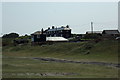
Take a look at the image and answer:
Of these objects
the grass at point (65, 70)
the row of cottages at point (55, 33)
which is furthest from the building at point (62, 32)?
the grass at point (65, 70)

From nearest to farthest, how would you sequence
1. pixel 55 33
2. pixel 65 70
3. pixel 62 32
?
pixel 65 70 → pixel 62 32 → pixel 55 33

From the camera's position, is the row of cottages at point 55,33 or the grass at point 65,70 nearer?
the grass at point 65,70

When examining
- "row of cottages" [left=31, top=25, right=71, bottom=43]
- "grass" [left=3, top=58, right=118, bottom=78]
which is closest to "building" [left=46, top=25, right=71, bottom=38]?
"row of cottages" [left=31, top=25, right=71, bottom=43]

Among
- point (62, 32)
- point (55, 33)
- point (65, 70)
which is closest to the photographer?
point (65, 70)

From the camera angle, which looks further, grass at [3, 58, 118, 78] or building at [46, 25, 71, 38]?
building at [46, 25, 71, 38]

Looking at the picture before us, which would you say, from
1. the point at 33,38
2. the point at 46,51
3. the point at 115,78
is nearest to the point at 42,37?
the point at 33,38

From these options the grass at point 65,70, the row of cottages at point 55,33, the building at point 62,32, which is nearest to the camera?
the grass at point 65,70

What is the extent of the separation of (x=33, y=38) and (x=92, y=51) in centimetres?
5970

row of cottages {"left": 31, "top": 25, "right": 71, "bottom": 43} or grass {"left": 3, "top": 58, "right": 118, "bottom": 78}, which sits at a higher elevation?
row of cottages {"left": 31, "top": 25, "right": 71, "bottom": 43}

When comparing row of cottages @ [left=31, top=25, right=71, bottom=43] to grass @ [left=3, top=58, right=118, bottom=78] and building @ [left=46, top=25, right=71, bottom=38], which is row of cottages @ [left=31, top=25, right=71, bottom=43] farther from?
grass @ [left=3, top=58, right=118, bottom=78]

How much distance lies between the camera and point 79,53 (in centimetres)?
5547

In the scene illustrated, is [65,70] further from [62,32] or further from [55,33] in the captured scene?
[55,33]

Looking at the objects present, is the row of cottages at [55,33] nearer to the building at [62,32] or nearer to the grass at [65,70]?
the building at [62,32]

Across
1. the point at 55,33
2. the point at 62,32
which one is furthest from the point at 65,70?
the point at 55,33
